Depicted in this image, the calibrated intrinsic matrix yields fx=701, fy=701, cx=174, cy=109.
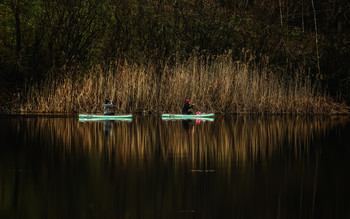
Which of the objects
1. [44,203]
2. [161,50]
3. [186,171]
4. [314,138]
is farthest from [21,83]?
[44,203]

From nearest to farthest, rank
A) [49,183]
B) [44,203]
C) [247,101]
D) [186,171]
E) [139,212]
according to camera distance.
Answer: [139,212] < [44,203] < [49,183] < [186,171] < [247,101]

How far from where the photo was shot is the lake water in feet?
26.0

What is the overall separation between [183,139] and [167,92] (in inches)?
331

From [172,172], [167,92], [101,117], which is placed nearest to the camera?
[172,172]

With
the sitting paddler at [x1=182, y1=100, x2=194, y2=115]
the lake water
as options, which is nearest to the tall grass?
the sitting paddler at [x1=182, y1=100, x2=194, y2=115]

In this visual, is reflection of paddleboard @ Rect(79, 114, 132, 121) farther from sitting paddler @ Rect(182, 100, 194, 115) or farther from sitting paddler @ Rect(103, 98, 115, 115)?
sitting paddler @ Rect(182, 100, 194, 115)

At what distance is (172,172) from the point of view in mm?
10664

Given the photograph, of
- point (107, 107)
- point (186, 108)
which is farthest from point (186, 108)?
point (107, 107)

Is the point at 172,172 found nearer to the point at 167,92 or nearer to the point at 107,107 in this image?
the point at 107,107

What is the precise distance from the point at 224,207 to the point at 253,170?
321 centimetres

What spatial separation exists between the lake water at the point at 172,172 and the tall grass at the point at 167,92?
442cm

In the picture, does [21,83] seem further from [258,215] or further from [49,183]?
[258,215]

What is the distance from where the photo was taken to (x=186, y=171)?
1080 centimetres

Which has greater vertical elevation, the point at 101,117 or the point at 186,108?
the point at 186,108
